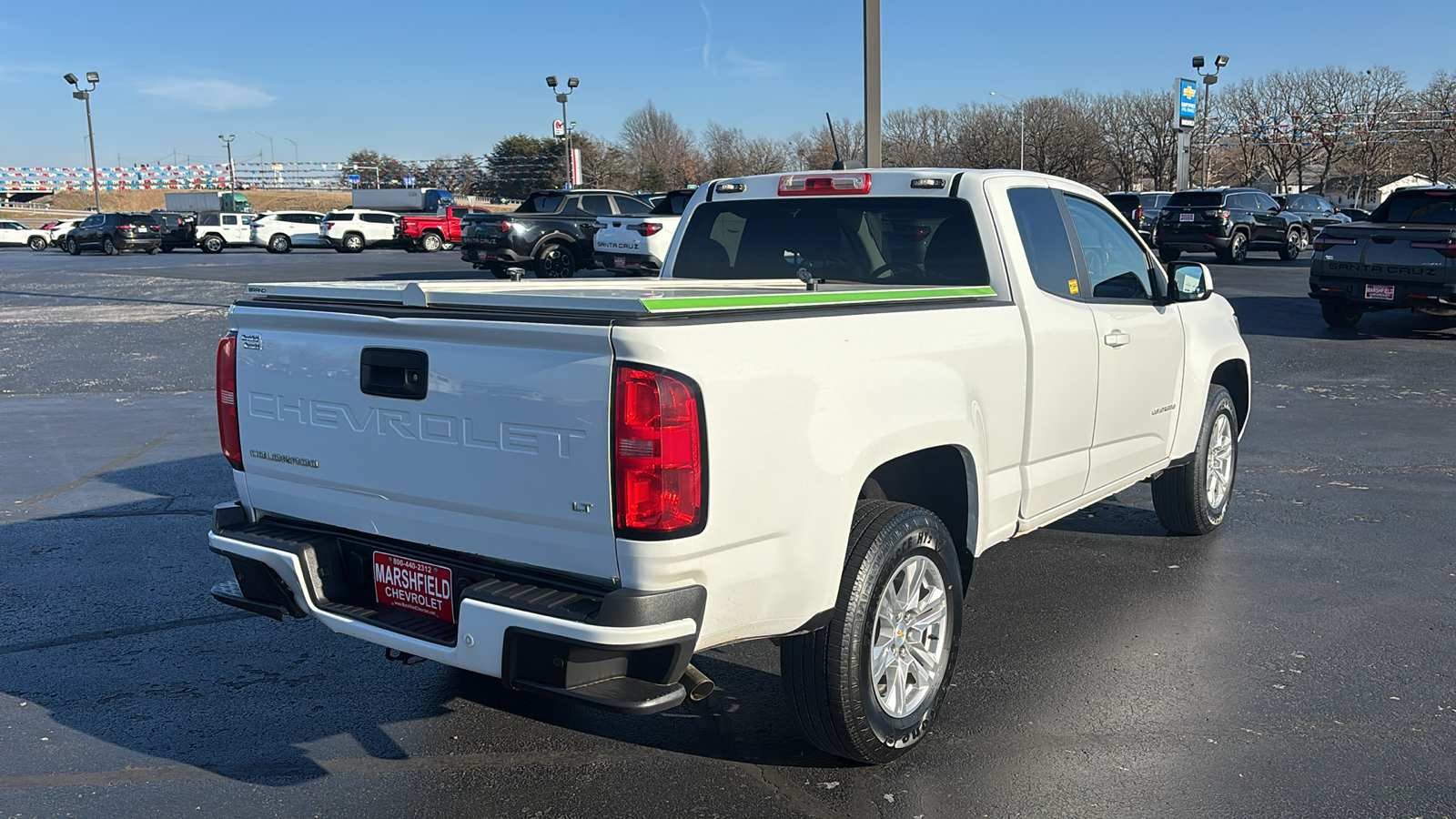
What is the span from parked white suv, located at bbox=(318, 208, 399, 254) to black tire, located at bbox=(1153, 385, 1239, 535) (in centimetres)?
3787

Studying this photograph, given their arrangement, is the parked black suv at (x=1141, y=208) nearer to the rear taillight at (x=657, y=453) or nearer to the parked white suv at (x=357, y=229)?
the parked white suv at (x=357, y=229)

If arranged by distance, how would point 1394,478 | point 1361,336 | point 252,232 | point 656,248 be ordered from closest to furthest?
1. point 1394,478
2. point 1361,336
3. point 656,248
4. point 252,232

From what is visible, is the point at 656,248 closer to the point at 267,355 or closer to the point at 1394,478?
the point at 1394,478

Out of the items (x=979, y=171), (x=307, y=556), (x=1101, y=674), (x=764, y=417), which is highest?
(x=979, y=171)

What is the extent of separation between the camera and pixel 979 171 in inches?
182

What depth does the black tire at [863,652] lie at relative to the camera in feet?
11.3

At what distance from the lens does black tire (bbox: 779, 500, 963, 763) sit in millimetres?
3434

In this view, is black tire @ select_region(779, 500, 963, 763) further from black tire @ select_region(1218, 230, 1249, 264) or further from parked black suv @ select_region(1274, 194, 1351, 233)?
parked black suv @ select_region(1274, 194, 1351, 233)

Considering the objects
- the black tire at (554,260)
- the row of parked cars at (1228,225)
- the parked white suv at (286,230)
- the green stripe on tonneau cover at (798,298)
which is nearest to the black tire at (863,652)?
the green stripe on tonneau cover at (798,298)

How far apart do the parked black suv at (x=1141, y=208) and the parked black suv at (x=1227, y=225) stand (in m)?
2.93

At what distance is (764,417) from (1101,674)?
2192 mm

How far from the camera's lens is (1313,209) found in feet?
110

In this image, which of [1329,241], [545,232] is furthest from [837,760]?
[545,232]

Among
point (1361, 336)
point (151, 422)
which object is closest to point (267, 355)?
point (151, 422)
